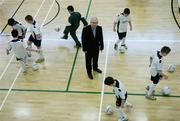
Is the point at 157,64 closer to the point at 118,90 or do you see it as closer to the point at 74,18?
the point at 118,90

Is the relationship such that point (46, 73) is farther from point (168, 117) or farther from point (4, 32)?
point (168, 117)

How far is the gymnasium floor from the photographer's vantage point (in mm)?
8789

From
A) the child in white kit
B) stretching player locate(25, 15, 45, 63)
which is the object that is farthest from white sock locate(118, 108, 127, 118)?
stretching player locate(25, 15, 45, 63)

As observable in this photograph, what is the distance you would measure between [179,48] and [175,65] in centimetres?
95

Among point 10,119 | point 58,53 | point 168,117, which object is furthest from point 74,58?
point 168,117

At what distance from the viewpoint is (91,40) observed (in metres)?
8.94

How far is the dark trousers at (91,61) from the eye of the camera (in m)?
9.38

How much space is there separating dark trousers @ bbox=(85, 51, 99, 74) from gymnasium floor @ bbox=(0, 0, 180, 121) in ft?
1.08

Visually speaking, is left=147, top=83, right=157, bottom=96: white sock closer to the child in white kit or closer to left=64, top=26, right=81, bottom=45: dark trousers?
the child in white kit

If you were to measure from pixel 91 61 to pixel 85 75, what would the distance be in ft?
1.91

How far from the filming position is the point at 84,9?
530 inches

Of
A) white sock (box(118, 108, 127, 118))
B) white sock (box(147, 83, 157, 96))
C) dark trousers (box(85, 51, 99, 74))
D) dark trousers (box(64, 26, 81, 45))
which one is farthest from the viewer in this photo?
dark trousers (box(64, 26, 81, 45))

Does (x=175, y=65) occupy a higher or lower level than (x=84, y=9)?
lower

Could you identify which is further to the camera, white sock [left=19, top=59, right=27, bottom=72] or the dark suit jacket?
white sock [left=19, top=59, right=27, bottom=72]
